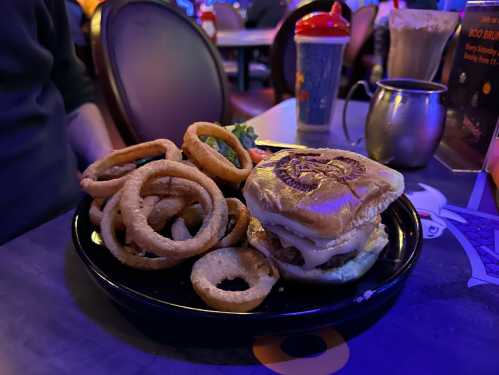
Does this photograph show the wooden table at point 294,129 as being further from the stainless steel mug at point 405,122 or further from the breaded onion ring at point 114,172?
the breaded onion ring at point 114,172

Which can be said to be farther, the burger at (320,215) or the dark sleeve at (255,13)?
the dark sleeve at (255,13)

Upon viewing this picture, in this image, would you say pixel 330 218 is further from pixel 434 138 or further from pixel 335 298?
pixel 434 138

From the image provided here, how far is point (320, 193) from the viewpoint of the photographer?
60cm

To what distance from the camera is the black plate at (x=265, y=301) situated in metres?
→ 0.51

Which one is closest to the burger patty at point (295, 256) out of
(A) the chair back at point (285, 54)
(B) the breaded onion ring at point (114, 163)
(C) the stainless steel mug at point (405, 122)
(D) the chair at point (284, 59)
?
(B) the breaded onion ring at point (114, 163)

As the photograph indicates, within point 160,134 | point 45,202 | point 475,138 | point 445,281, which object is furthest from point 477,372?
point 160,134

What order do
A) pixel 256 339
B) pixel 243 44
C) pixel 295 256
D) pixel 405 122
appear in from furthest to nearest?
pixel 243 44, pixel 405 122, pixel 295 256, pixel 256 339

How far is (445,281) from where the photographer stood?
0.69 m

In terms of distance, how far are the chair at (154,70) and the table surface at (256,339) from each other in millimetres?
732

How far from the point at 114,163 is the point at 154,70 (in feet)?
2.61

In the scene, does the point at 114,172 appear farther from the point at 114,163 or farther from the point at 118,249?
the point at 118,249

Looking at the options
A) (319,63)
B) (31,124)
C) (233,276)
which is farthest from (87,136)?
(233,276)

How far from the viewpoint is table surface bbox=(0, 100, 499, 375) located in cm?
52

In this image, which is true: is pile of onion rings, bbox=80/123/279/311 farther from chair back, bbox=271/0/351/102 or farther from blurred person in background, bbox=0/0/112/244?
chair back, bbox=271/0/351/102
